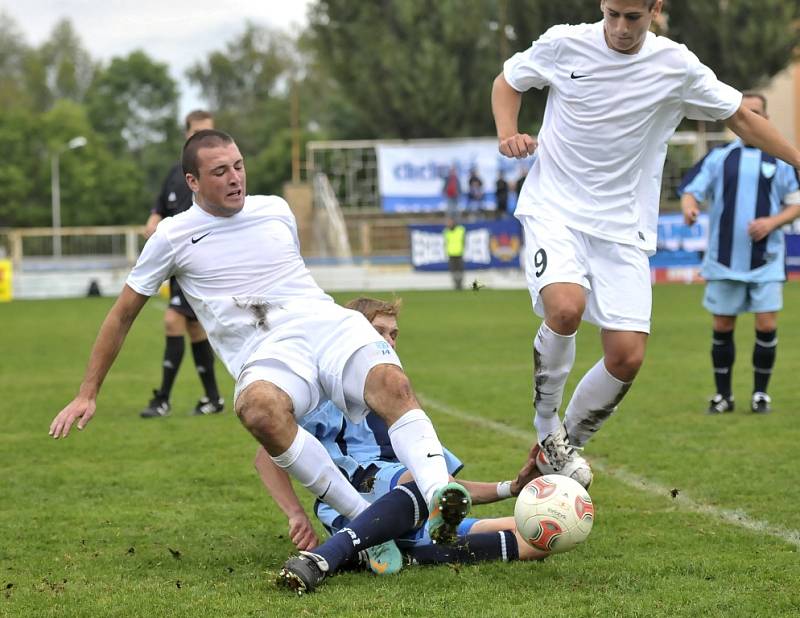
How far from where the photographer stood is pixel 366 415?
5246 mm

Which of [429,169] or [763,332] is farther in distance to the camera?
[429,169]

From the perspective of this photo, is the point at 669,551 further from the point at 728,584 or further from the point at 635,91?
the point at 635,91

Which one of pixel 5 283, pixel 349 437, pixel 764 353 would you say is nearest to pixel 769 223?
pixel 764 353

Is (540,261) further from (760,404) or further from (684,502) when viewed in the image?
(760,404)

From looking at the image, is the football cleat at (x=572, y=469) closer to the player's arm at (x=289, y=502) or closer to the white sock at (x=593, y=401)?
the white sock at (x=593, y=401)

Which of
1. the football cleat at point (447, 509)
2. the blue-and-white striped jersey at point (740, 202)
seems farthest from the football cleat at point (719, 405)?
the football cleat at point (447, 509)

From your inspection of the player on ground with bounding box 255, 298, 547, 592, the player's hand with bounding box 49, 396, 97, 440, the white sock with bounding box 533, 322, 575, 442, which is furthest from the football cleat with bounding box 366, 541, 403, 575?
the player's hand with bounding box 49, 396, 97, 440

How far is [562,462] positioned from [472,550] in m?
0.70

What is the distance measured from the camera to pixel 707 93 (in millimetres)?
5508

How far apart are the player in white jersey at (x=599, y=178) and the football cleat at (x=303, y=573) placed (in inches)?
51.9

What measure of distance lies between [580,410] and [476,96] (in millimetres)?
39145

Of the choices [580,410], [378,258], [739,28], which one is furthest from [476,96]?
[580,410]

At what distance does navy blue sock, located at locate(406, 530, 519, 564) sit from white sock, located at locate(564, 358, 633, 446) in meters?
0.99

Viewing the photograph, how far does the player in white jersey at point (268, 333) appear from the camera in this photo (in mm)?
4770
